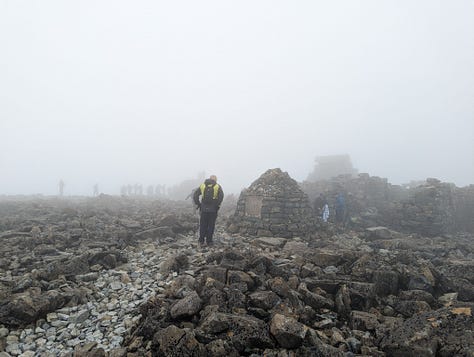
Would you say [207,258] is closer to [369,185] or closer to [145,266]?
[145,266]

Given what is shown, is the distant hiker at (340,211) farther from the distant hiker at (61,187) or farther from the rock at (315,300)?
the distant hiker at (61,187)

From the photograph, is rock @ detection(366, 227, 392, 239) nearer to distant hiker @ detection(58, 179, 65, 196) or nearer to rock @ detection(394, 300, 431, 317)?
rock @ detection(394, 300, 431, 317)

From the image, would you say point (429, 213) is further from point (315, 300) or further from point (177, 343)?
point (177, 343)

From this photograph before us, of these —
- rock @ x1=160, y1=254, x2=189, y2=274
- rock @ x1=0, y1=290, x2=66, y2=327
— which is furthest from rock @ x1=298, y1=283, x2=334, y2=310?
rock @ x1=0, y1=290, x2=66, y2=327

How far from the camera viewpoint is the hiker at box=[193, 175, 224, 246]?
1072 centimetres

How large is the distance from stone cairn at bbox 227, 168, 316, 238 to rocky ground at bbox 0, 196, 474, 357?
3.27m

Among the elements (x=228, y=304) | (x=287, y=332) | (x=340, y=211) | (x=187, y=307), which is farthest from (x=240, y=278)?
(x=340, y=211)

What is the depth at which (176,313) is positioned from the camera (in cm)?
550

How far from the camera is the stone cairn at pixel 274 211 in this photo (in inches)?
544

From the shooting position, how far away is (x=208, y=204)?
10.7 metres

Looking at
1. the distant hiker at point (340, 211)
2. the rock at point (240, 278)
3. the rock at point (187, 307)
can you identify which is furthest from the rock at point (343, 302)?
the distant hiker at point (340, 211)

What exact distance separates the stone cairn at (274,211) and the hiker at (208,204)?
3198 millimetres

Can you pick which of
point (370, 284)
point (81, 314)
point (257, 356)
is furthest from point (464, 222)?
point (81, 314)

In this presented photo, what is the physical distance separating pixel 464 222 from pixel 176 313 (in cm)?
2377
